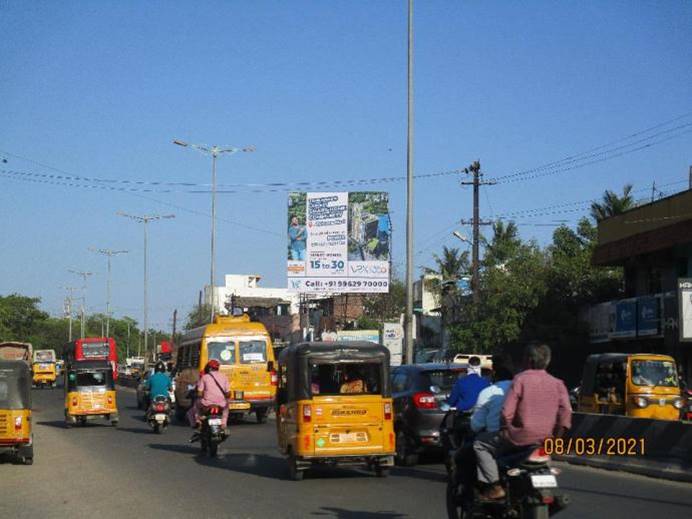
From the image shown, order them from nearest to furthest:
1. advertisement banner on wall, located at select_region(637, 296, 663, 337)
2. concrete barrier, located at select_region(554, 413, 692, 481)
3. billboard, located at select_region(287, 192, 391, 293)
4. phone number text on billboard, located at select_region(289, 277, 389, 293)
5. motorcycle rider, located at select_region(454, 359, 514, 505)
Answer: motorcycle rider, located at select_region(454, 359, 514, 505) < concrete barrier, located at select_region(554, 413, 692, 481) < advertisement banner on wall, located at select_region(637, 296, 663, 337) < billboard, located at select_region(287, 192, 391, 293) < phone number text on billboard, located at select_region(289, 277, 389, 293)

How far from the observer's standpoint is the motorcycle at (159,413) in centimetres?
2678

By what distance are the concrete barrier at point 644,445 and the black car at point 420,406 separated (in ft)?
8.81

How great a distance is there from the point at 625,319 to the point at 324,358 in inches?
1021

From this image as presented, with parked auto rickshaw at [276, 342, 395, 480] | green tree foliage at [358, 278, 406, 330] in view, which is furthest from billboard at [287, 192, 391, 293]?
green tree foliage at [358, 278, 406, 330]

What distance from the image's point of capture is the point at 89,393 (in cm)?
3134

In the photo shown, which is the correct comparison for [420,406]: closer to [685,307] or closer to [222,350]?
[222,350]

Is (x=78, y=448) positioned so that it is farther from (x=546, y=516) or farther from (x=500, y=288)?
(x=500, y=288)

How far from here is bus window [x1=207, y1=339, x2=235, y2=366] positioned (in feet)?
98.1

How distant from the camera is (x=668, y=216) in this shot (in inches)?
1444

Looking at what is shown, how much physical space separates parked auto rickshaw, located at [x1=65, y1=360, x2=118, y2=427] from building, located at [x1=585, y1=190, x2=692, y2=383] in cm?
1830

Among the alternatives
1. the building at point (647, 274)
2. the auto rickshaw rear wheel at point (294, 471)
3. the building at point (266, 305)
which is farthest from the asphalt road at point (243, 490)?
the building at point (266, 305)

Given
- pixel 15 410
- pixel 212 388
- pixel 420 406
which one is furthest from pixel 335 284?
pixel 420 406

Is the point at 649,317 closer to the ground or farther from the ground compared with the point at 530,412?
farther from the ground
